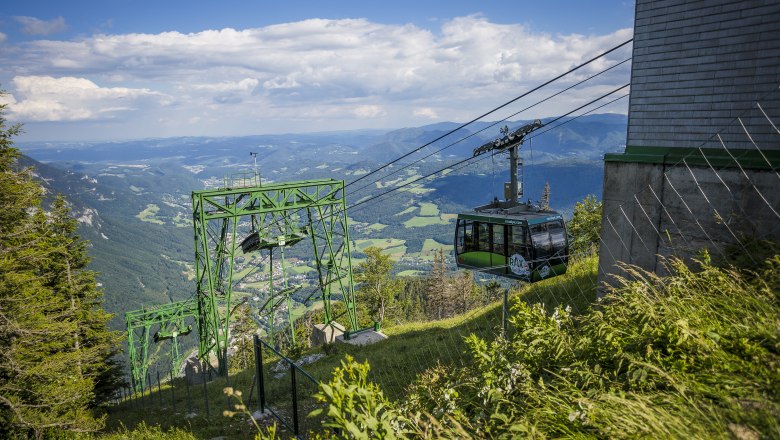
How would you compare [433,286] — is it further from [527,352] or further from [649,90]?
[527,352]

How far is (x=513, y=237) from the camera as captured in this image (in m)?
13.7

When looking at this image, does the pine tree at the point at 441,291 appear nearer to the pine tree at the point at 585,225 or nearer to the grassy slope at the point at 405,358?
the pine tree at the point at 585,225

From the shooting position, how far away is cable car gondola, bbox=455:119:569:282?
43.5ft

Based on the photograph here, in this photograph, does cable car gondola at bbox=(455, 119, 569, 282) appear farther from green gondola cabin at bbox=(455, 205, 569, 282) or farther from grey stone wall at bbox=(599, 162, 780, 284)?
grey stone wall at bbox=(599, 162, 780, 284)

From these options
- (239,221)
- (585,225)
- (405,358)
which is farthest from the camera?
(585,225)

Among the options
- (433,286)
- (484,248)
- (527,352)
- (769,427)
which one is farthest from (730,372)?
(433,286)

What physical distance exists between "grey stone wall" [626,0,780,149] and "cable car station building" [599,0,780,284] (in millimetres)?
15

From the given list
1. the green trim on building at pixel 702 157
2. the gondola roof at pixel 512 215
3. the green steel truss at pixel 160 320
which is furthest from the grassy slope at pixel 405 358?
the green steel truss at pixel 160 320

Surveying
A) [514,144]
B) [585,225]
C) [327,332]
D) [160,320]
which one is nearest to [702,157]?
[514,144]

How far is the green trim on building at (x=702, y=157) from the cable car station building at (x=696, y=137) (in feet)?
0.05

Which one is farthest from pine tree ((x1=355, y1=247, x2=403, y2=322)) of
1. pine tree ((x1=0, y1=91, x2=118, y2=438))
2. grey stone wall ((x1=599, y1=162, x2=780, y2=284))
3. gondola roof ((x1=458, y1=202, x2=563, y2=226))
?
grey stone wall ((x1=599, y1=162, x2=780, y2=284))

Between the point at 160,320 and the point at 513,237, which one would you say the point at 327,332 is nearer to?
the point at 160,320

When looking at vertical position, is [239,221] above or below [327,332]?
above

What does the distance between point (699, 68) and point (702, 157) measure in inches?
63.6
